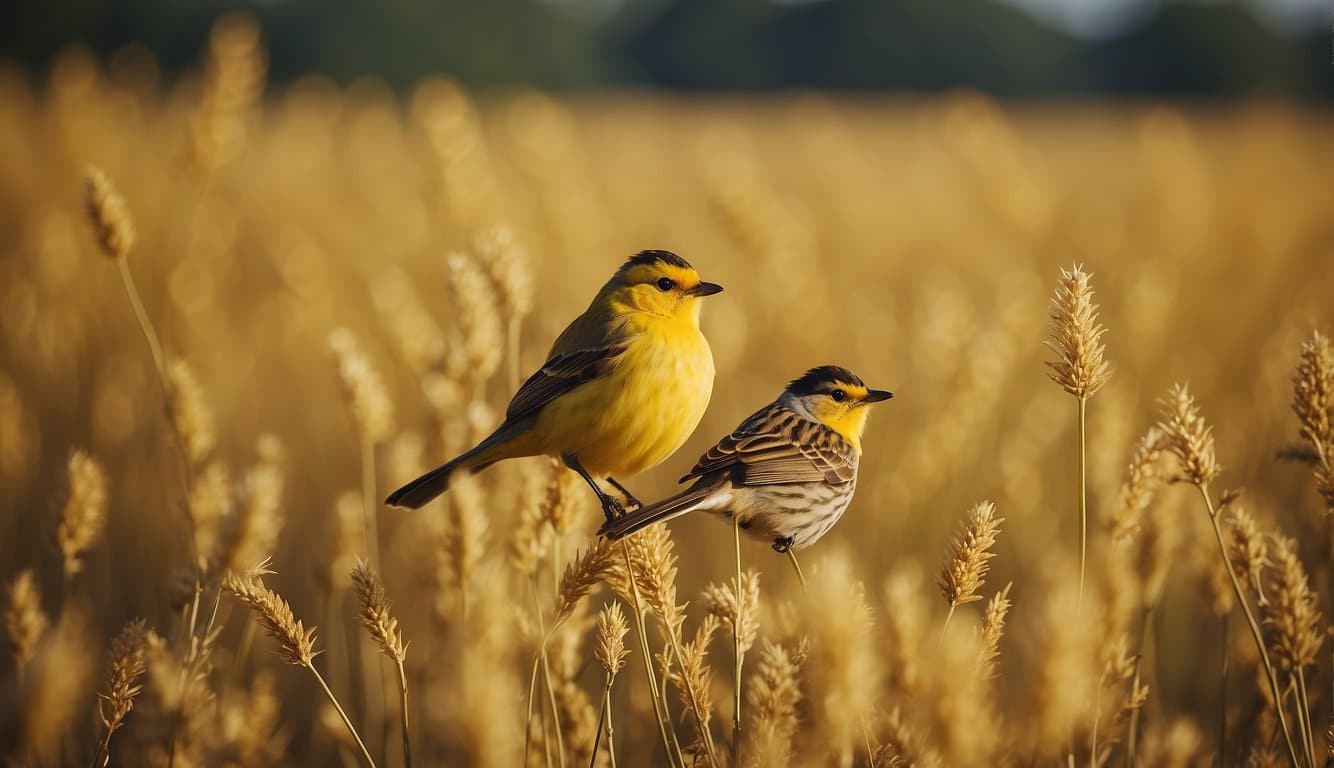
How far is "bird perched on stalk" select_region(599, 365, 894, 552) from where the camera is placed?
197cm

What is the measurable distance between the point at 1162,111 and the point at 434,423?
8.48m

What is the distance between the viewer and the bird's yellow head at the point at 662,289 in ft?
7.81

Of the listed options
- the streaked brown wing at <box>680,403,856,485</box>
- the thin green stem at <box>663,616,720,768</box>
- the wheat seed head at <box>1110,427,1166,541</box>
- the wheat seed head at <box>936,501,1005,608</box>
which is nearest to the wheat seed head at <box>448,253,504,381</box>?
the streaked brown wing at <box>680,403,856,485</box>

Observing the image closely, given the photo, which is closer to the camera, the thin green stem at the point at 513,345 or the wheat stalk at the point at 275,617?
the wheat stalk at the point at 275,617

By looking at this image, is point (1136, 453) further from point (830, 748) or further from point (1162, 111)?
point (1162, 111)

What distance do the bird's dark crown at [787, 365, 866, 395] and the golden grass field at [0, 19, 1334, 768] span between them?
515 mm

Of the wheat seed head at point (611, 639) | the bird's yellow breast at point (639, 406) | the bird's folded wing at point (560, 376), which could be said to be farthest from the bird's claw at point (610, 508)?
the wheat seed head at point (611, 639)

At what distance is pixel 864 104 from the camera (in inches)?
688

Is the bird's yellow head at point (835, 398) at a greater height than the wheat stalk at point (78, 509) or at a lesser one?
greater

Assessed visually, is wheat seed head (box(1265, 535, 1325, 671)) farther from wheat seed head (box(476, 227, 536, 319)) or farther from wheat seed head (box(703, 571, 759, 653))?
wheat seed head (box(476, 227, 536, 319))

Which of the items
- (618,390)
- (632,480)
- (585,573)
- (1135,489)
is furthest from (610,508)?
(632,480)

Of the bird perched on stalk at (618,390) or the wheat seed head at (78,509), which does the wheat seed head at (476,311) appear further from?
the wheat seed head at (78,509)

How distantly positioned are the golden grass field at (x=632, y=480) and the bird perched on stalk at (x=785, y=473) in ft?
0.57

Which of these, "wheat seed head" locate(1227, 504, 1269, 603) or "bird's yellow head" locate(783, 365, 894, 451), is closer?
"wheat seed head" locate(1227, 504, 1269, 603)
